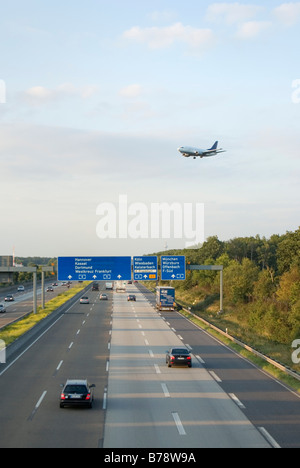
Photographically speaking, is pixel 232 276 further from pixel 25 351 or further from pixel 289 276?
pixel 25 351

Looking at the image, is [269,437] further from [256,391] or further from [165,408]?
[256,391]

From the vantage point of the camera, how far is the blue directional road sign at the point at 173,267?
186 ft

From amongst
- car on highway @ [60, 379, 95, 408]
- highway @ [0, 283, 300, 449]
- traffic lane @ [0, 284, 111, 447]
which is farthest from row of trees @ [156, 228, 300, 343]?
car on highway @ [60, 379, 95, 408]

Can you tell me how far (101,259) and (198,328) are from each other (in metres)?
12.3

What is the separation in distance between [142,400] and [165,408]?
1850mm

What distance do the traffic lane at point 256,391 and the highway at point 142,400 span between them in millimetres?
42

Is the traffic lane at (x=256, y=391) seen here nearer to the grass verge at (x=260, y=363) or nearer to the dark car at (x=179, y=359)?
the grass verge at (x=260, y=363)

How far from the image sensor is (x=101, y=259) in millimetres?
54312

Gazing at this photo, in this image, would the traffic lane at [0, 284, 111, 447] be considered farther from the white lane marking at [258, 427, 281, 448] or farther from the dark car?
the white lane marking at [258, 427, 281, 448]

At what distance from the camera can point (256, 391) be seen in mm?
28141

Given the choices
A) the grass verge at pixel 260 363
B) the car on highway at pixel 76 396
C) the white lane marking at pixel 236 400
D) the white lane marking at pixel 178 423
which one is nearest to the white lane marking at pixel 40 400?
the car on highway at pixel 76 396

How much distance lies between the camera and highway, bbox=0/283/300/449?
64.3 feet

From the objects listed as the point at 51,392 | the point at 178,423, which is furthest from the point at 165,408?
the point at 51,392
